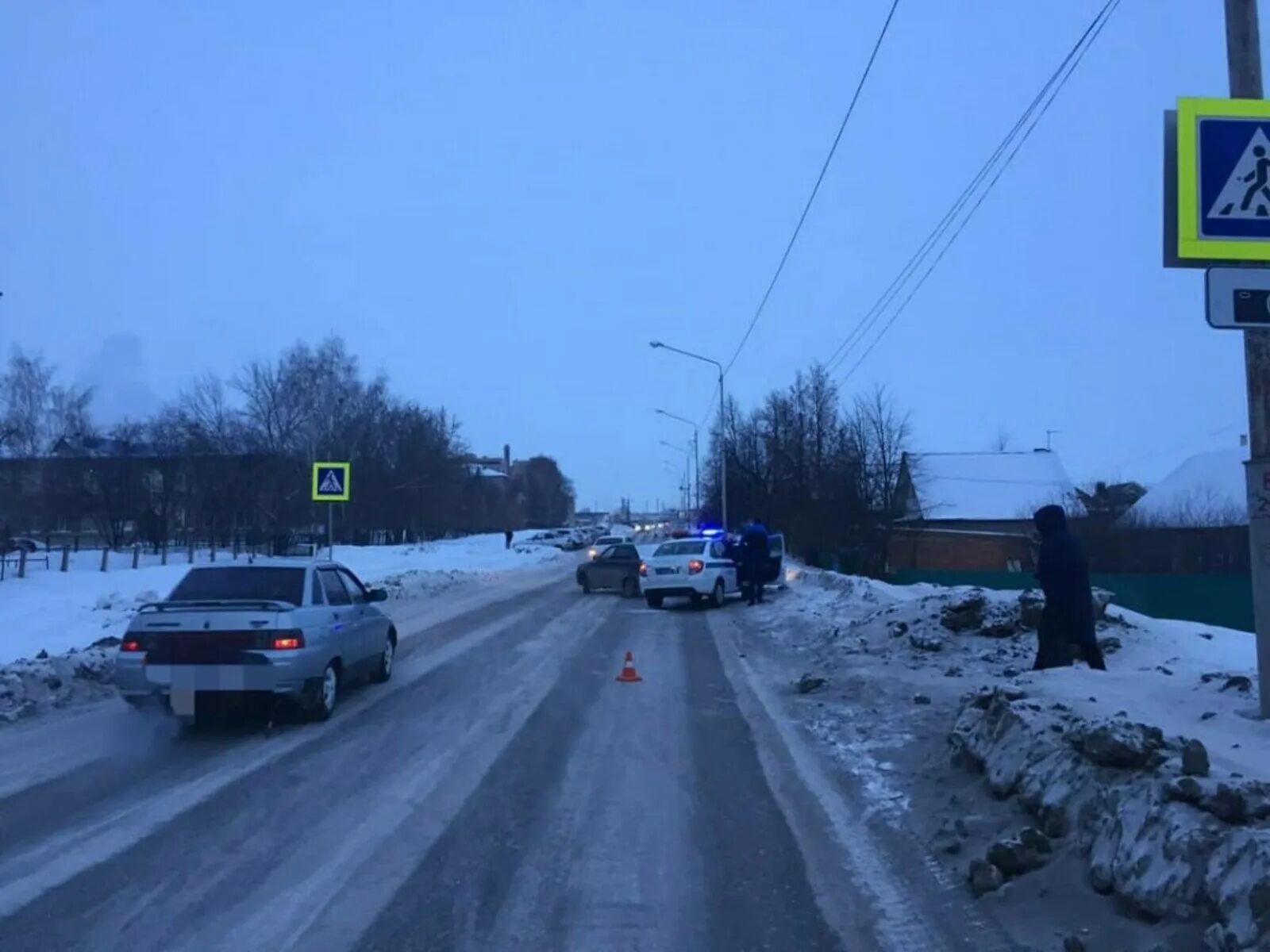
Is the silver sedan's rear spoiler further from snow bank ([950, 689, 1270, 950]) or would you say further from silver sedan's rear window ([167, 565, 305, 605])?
snow bank ([950, 689, 1270, 950])

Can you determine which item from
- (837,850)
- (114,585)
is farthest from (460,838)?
(114,585)

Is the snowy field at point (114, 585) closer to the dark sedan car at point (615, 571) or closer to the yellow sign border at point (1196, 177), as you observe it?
the dark sedan car at point (615, 571)

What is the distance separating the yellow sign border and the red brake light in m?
8.10

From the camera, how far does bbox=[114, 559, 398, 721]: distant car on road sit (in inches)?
422

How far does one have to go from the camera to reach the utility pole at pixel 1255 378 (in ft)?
27.9

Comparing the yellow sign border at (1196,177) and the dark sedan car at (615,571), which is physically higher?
the yellow sign border at (1196,177)

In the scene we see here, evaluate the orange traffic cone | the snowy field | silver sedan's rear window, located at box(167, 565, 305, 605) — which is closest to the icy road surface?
silver sedan's rear window, located at box(167, 565, 305, 605)

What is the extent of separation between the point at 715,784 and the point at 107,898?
4.27 m

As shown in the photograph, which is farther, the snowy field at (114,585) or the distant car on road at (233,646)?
the snowy field at (114,585)

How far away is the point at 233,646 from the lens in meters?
10.8

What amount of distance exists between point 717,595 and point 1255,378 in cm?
2031

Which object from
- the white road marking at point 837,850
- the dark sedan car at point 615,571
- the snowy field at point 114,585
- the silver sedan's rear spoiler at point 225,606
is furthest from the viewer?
the dark sedan car at point 615,571

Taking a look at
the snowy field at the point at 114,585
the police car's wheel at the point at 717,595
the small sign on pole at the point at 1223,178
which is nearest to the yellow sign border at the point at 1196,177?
the small sign on pole at the point at 1223,178

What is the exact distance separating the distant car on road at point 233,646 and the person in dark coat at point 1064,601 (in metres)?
7.09
